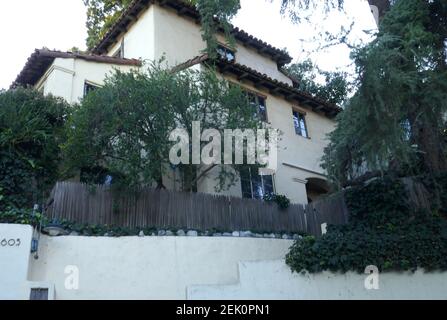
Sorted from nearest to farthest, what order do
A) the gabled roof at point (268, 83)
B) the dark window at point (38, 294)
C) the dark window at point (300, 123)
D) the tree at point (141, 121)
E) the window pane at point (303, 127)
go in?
the dark window at point (38, 294)
the tree at point (141, 121)
the gabled roof at point (268, 83)
the dark window at point (300, 123)
the window pane at point (303, 127)

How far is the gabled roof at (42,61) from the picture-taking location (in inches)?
566

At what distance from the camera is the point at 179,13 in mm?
17547

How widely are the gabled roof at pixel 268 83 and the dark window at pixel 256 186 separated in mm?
3770

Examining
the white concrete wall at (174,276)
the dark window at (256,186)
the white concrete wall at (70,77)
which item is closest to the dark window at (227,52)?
the white concrete wall at (70,77)

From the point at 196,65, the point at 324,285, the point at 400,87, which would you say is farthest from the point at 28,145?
the point at 400,87

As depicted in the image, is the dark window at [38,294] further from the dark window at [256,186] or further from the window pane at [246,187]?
the window pane at [246,187]

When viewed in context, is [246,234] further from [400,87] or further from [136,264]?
[400,87]

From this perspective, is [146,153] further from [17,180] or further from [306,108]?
[306,108]

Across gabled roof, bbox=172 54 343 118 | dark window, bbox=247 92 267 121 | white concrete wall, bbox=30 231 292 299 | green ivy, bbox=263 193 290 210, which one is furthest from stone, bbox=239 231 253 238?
dark window, bbox=247 92 267 121

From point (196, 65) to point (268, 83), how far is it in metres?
3.41

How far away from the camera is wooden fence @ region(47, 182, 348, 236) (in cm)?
1002

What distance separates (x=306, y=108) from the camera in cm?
1830

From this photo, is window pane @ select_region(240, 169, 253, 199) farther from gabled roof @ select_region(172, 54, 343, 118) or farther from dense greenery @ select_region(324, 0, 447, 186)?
gabled roof @ select_region(172, 54, 343, 118)
